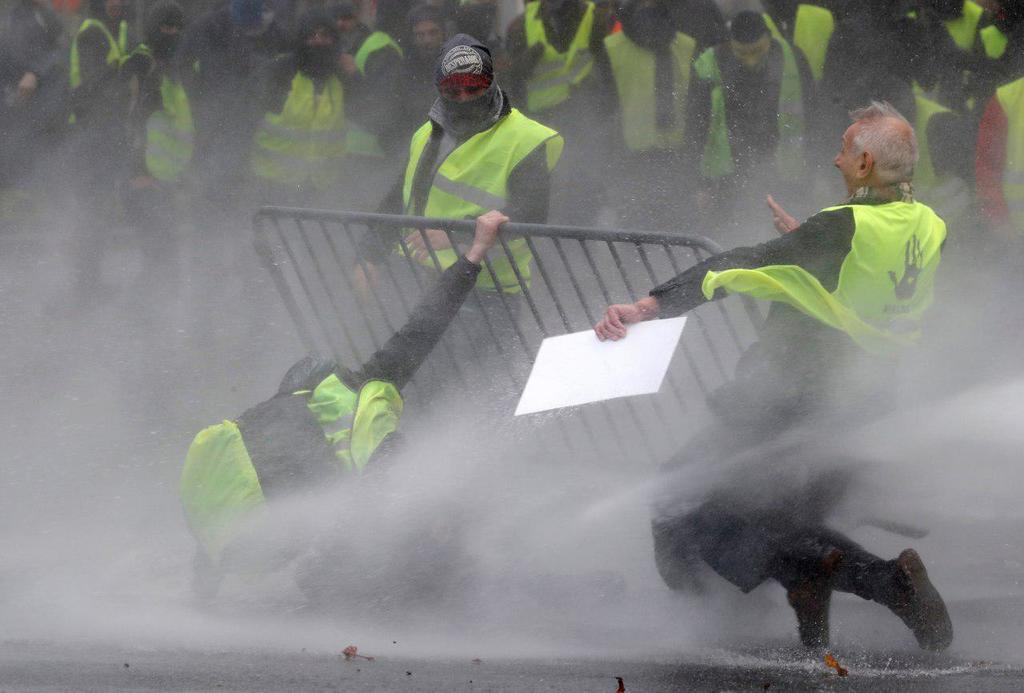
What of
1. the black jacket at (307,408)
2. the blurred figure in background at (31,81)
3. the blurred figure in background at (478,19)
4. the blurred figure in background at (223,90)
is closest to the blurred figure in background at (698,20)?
the blurred figure in background at (478,19)

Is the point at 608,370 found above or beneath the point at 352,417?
beneath

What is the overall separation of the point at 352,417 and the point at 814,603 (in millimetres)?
1401

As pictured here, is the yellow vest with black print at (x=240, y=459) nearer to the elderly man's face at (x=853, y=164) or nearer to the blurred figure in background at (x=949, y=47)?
the elderly man's face at (x=853, y=164)

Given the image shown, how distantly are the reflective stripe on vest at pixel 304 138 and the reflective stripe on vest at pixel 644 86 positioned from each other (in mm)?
1628

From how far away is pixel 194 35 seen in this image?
9062 mm

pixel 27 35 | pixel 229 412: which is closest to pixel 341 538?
pixel 229 412

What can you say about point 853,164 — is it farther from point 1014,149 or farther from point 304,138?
point 304,138

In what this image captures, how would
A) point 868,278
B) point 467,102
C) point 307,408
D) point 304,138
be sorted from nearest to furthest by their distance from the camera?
point 868,278 → point 307,408 → point 467,102 → point 304,138

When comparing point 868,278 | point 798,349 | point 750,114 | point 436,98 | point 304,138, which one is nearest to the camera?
point 868,278

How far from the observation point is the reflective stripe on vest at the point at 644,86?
351 inches

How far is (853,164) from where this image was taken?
420 cm

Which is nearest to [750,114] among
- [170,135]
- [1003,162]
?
[1003,162]

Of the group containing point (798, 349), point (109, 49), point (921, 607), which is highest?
point (109, 49)

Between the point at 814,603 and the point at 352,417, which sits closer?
the point at 814,603
